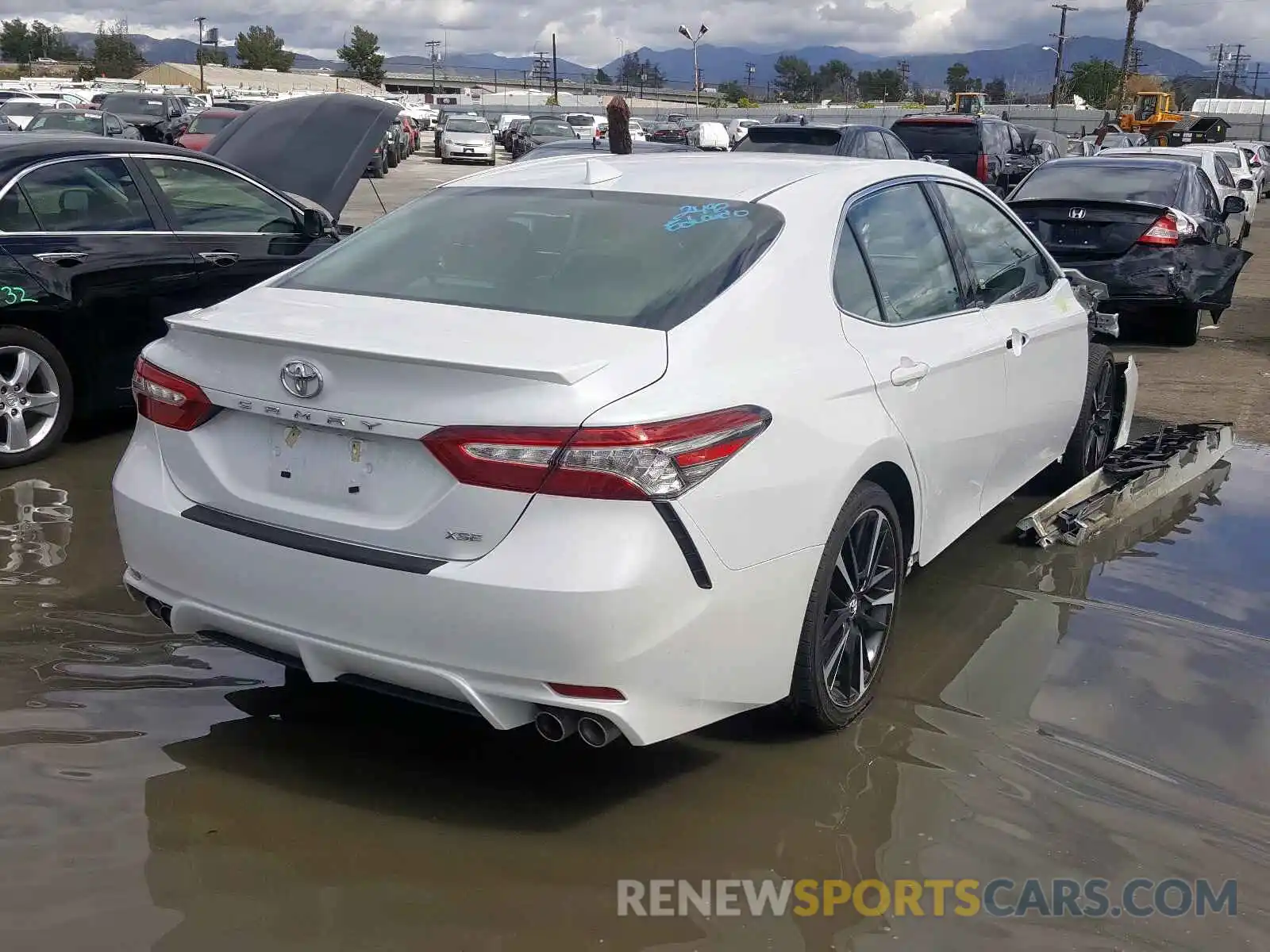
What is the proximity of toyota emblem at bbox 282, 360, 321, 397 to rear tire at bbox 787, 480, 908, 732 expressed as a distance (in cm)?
134

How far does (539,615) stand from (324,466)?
680mm

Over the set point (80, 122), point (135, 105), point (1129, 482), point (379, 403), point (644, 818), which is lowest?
point (644, 818)

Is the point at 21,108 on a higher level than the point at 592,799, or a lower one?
higher

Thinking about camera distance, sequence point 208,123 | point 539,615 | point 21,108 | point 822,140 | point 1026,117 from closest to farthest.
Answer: point 539,615, point 822,140, point 208,123, point 21,108, point 1026,117

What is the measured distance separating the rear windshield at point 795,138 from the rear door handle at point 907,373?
11332 mm

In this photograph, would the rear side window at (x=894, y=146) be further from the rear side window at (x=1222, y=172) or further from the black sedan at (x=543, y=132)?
the black sedan at (x=543, y=132)

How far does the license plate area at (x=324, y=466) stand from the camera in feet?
9.98

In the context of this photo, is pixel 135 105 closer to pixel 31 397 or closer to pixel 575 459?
pixel 31 397

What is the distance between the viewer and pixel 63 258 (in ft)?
21.1

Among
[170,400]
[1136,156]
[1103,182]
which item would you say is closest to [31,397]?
[170,400]

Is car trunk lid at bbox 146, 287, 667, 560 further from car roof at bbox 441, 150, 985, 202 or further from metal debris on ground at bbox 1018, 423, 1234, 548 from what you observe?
metal debris on ground at bbox 1018, 423, 1234, 548

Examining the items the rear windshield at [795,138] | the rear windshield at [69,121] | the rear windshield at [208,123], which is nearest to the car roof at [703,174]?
the rear windshield at [795,138]

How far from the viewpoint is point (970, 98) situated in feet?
207

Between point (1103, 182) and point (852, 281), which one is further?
point (1103, 182)
